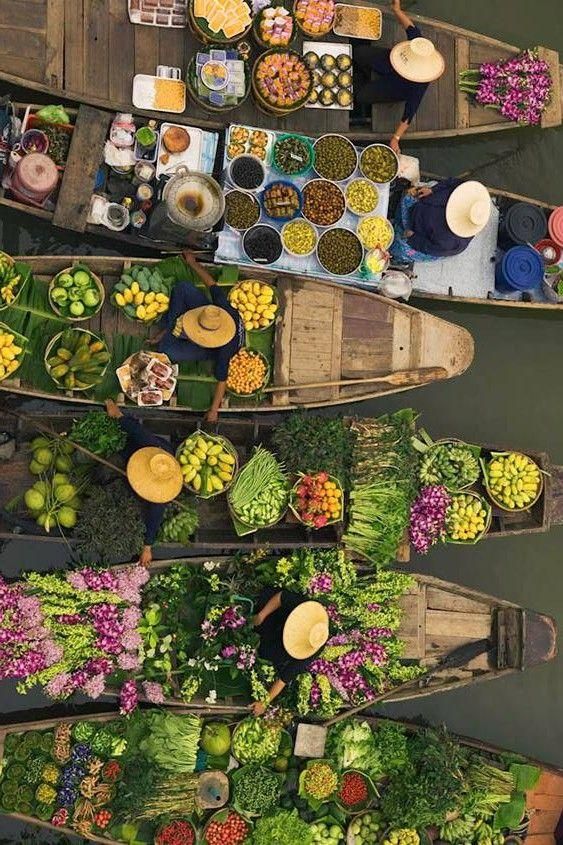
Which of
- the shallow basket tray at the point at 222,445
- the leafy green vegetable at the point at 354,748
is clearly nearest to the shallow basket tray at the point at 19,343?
the shallow basket tray at the point at 222,445

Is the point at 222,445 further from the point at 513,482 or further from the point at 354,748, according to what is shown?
the point at 354,748

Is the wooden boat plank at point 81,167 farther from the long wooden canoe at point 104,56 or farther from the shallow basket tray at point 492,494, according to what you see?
the shallow basket tray at point 492,494

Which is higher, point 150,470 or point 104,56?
point 104,56

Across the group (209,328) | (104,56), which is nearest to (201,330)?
(209,328)

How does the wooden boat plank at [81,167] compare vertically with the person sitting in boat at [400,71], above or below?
below

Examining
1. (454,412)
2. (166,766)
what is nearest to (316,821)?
(166,766)

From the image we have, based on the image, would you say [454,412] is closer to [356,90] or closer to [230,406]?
[230,406]
